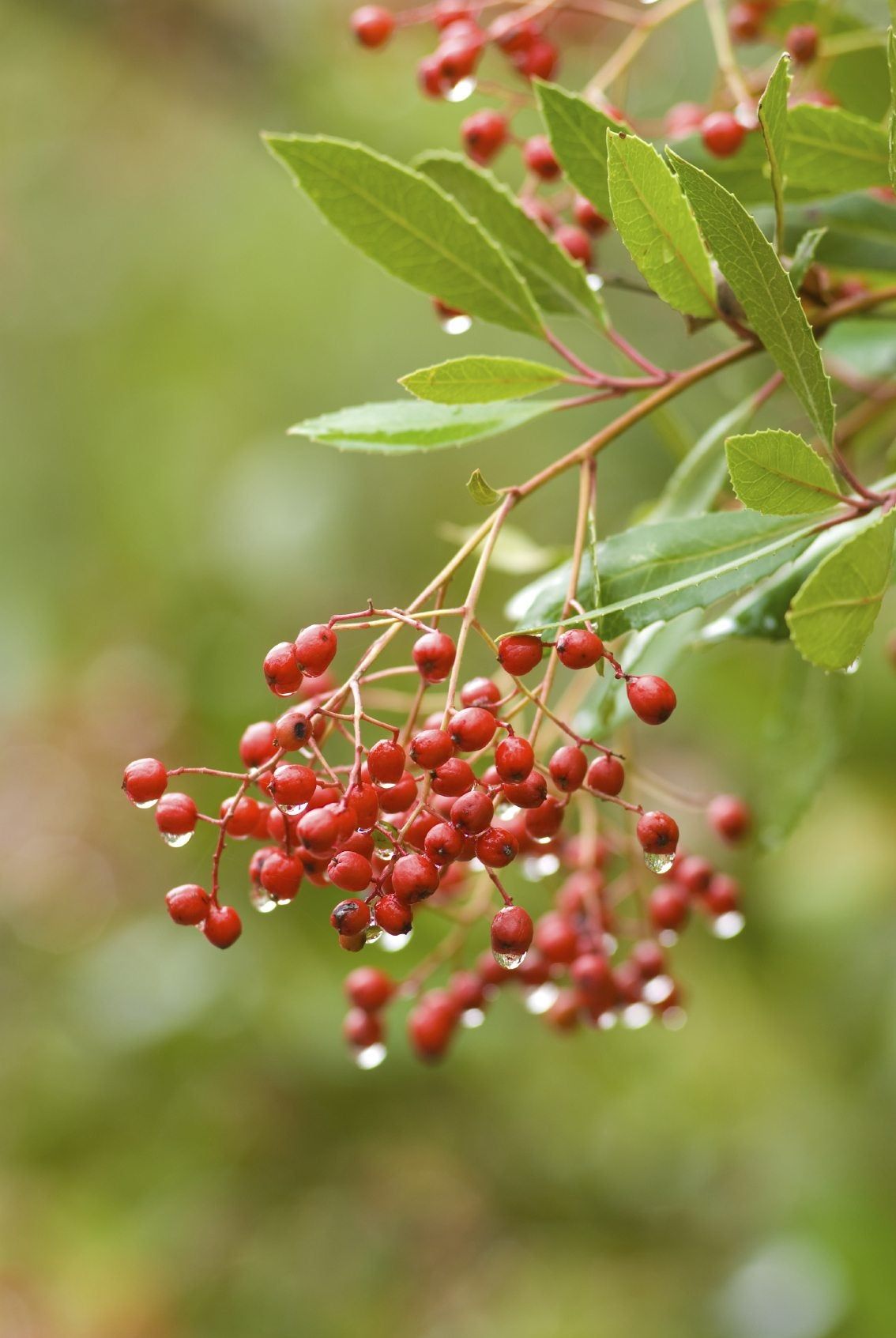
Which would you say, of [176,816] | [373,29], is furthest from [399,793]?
[373,29]

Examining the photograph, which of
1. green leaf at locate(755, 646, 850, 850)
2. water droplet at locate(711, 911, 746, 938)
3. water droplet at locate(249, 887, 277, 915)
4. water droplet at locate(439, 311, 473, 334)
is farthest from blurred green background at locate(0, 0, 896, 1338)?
water droplet at locate(249, 887, 277, 915)

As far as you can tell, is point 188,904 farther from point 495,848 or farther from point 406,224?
point 406,224

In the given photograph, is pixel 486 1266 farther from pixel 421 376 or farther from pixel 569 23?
pixel 569 23

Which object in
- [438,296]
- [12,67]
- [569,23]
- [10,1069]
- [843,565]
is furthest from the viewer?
[12,67]

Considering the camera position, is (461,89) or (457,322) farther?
(461,89)

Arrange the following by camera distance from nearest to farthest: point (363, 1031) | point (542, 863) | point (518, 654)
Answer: point (518, 654) → point (542, 863) → point (363, 1031)

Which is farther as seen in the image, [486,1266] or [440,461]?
[440,461]

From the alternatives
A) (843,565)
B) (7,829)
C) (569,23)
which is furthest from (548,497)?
(843,565)
